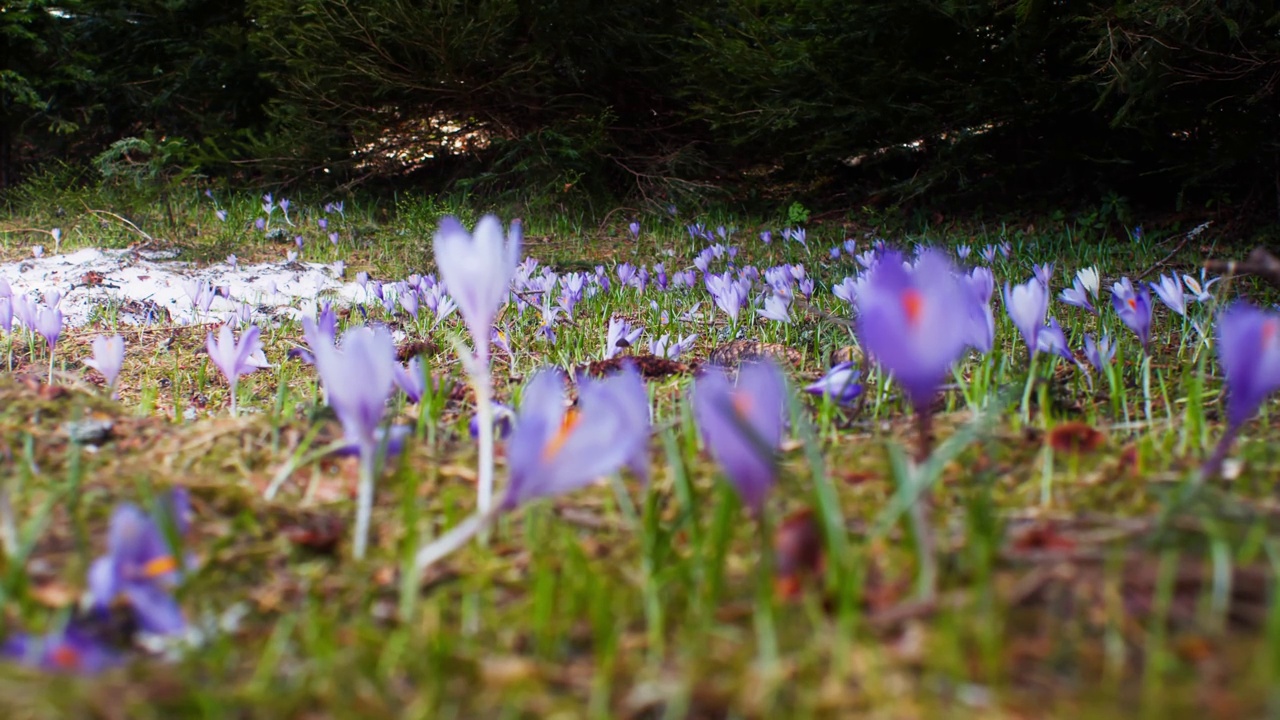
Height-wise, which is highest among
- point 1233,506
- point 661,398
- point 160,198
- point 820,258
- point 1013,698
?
point 160,198

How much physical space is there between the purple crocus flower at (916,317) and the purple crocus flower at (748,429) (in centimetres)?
10

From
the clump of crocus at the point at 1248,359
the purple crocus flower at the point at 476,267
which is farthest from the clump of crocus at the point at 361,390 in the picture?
the clump of crocus at the point at 1248,359

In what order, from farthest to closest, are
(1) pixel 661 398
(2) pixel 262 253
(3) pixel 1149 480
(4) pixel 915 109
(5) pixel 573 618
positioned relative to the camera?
(4) pixel 915 109
(2) pixel 262 253
(1) pixel 661 398
(3) pixel 1149 480
(5) pixel 573 618

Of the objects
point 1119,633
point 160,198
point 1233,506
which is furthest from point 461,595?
→ point 160,198

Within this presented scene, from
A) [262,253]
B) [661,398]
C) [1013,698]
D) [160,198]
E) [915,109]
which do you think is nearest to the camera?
[1013,698]

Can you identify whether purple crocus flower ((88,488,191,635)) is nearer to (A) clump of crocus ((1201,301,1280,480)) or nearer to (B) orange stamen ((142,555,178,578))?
(B) orange stamen ((142,555,178,578))

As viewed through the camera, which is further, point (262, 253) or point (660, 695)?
point (262, 253)

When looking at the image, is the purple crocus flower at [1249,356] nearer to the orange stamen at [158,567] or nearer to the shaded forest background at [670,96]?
the orange stamen at [158,567]

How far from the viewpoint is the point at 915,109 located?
6516mm

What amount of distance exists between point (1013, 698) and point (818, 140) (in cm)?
718

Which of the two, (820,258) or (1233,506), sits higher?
(820,258)

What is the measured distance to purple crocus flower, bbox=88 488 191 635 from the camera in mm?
661

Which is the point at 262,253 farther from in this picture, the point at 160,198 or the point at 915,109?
the point at 915,109

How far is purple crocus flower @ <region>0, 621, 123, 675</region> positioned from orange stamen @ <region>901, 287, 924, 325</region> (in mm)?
659
